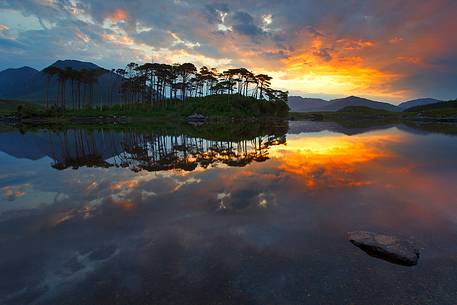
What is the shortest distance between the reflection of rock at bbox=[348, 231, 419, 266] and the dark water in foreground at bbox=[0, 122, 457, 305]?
0.39 m

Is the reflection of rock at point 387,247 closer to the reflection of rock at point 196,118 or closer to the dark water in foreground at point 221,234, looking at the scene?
the dark water in foreground at point 221,234

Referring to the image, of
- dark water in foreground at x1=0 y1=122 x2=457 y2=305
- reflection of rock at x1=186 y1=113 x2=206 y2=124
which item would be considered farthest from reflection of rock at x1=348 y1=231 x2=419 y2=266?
reflection of rock at x1=186 y1=113 x2=206 y2=124

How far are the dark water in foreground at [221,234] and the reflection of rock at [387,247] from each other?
0.39m

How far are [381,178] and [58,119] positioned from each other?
401ft

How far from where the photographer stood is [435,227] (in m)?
13.2

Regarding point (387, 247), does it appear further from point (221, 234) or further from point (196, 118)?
point (196, 118)

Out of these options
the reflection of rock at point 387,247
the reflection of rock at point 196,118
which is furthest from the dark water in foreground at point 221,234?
the reflection of rock at point 196,118

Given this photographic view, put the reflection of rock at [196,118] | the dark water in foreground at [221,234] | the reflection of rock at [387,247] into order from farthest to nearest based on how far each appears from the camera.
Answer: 1. the reflection of rock at [196,118]
2. the reflection of rock at [387,247]
3. the dark water in foreground at [221,234]

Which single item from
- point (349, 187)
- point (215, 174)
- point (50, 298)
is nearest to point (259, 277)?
point (50, 298)

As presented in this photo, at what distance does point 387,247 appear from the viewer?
35.3 feet

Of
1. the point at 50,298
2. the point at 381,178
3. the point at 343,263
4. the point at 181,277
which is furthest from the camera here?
the point at 381,178

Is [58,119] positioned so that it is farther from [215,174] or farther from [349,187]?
[349,187]

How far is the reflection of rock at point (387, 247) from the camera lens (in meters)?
10.3

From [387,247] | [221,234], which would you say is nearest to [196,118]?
[221,234]
